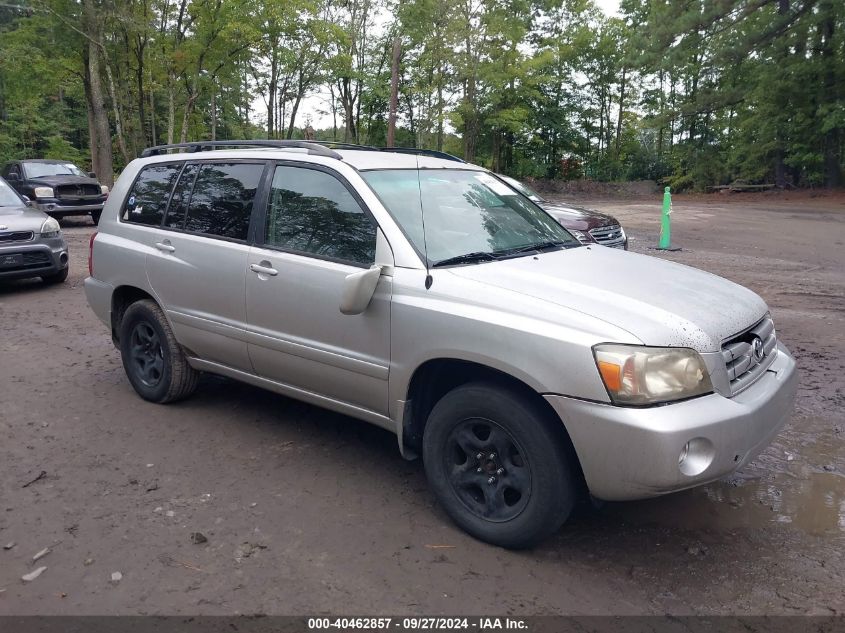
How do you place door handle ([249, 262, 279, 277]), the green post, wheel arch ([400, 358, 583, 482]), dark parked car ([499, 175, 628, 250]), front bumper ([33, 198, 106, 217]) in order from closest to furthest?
wheel arch ([400, 358, 583, 482]) → door handle ([249, 262, 279, 277]) → dark parked car ([499, 175, 628, 250]) → the green post → front bumper ([33, 198, 106, 217])

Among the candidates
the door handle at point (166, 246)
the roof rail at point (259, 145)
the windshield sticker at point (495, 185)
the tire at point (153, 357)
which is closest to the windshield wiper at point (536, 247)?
the windshield sticker at point (495, 185)

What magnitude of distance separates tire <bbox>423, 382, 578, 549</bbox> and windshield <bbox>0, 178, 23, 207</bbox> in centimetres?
950

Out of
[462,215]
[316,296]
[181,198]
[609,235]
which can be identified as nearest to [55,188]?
[609,235]

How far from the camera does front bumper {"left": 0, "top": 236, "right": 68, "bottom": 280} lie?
9383 mm

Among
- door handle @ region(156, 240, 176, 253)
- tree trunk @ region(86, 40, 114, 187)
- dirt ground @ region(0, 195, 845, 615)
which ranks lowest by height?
dirt ground @ region(0, 195, 845, 615)

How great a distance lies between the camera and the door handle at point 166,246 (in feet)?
15.7

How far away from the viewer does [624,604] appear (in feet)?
9.37

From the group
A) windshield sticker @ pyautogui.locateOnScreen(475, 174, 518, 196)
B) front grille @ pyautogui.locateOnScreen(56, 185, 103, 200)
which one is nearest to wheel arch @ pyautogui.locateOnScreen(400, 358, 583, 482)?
windshield sticker @ pyautogui.locateOnScreen(475, 174, 518, 196)

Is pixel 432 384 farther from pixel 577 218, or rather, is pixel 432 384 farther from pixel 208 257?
pixel 577 218

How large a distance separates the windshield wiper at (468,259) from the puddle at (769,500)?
1.45 meters

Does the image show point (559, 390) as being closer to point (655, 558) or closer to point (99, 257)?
point (655, 558)

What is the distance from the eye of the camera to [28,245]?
31.4 ft

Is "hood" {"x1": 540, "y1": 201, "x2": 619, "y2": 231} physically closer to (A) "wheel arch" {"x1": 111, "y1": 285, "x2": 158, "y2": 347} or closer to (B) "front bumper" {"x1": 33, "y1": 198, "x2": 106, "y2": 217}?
(A) "wheel arch" {"x1": 111, "y1": 285, "x2": 158, "y2": 347}

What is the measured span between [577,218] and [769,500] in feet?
25.6
